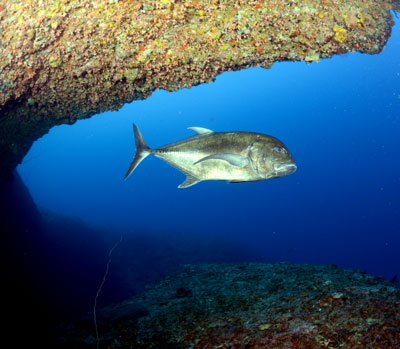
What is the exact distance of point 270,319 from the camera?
7.29ft

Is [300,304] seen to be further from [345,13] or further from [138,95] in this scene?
[138,95]

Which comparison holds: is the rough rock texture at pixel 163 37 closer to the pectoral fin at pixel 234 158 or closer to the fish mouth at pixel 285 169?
the pectoral fin at pixel 234 158

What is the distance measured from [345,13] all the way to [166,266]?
15512 millimetres

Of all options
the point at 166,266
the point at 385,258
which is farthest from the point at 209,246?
the point at 385,258

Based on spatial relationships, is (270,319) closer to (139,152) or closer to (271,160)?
(271,160)

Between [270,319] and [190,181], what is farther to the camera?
[190,181]

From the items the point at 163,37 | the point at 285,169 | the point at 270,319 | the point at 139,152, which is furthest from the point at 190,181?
the point at 163,37

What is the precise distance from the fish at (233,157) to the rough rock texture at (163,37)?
121cm

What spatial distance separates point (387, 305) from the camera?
1.99 m

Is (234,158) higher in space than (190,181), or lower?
higher

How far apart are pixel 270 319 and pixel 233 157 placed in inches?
61.8

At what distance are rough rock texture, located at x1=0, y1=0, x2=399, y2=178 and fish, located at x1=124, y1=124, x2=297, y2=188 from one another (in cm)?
121

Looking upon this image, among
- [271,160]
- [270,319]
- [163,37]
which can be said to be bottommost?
[270,319]

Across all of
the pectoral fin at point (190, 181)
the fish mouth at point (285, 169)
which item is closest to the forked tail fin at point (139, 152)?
the pectoral fin at point (190, 181)
